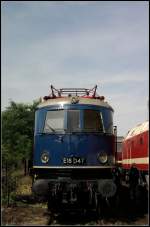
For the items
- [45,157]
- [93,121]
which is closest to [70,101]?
[93,121]

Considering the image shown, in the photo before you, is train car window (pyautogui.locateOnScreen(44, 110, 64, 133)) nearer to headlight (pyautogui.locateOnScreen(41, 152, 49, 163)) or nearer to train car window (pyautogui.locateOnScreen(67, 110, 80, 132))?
train car window (pyautogui.locateOnScreen(67, 110, 80, 132))

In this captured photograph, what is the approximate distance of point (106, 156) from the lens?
12.9 meters

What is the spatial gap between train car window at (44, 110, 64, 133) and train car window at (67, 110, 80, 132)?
21cm

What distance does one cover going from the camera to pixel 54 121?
1315cm

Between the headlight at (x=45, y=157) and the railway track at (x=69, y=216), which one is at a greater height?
the headlight at (x=45, y=157)

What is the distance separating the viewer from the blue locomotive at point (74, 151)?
12.4 meters

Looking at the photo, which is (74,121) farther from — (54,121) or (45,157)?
(45,157)

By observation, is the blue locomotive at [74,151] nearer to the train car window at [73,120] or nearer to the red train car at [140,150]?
the train car window at [73,120]

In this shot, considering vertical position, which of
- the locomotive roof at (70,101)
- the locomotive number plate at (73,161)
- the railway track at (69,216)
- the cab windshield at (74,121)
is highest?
the locomotive roof at (70,101)

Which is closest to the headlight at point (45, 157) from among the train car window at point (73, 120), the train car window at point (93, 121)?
the train car window at point (73, 120)

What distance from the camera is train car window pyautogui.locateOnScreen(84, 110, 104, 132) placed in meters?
13.0

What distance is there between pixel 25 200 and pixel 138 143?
19.4ft

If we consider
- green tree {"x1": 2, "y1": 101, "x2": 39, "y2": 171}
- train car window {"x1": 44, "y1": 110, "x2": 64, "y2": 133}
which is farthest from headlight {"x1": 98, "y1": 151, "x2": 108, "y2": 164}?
green tree {"x1": 2, "y1": 101, "x2": 39, "y2": 171}

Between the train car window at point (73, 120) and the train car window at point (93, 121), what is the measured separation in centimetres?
23
